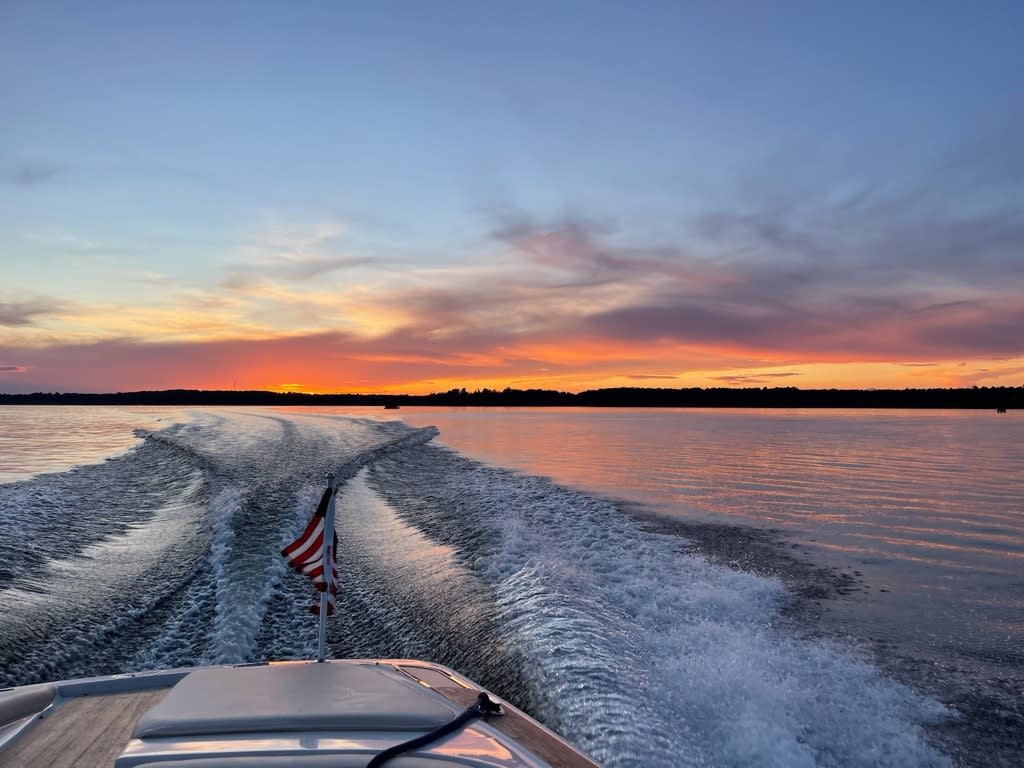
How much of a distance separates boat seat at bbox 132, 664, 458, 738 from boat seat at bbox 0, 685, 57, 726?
103 cm

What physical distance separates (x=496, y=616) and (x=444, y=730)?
4.87 m

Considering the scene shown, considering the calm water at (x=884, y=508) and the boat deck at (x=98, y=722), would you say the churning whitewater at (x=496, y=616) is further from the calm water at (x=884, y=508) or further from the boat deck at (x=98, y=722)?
the calm water at (x=884, y=508)

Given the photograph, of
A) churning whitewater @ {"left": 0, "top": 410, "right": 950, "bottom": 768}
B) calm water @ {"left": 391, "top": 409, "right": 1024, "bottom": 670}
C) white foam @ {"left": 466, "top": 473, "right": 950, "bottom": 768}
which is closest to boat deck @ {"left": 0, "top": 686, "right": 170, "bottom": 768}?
churning whitewater @ {"left": 0, "top": 410, "right": 950, "bottom": 768}

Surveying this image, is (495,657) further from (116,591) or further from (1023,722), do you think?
(116,591)

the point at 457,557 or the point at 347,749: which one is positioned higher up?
the point at 347,749

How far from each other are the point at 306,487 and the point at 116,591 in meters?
8.46

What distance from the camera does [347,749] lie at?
3.28 metres

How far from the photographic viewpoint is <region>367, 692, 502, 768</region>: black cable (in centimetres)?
325

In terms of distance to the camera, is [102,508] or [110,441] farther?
[110,441]

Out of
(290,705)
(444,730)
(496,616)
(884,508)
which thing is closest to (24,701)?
(290,705)

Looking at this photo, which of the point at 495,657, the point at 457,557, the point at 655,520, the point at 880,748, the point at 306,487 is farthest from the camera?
the point at 306,487

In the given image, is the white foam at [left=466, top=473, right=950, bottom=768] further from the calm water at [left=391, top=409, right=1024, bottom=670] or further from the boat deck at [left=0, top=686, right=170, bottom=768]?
the boat deck at [left=0, top=686, right=170, bottom=768]

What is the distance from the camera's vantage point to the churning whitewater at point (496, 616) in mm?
5602

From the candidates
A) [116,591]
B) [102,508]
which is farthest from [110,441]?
[116,591]
